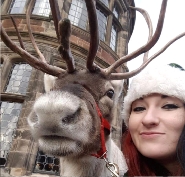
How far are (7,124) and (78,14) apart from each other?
5.12 meters

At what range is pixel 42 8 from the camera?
899cm

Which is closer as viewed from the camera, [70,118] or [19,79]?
[70,118]

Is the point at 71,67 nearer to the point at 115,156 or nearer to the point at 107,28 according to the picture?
the point at 115,156

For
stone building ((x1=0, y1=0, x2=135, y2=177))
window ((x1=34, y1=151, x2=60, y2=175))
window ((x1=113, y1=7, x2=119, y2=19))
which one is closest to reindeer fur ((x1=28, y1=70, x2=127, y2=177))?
stone building ((x1=0, y1=0, x2=135, y2=177))

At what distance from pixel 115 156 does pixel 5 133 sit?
14.8 ft

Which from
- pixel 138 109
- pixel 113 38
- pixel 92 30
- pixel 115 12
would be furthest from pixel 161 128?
pixel 115 12

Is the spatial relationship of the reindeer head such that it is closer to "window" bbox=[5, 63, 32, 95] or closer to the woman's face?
the woman's face

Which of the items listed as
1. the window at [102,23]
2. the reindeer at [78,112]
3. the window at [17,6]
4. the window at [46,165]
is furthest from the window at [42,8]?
the reindeer at [78,112]

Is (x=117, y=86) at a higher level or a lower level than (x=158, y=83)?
higher

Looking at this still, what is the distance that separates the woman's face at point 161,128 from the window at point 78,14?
25.2 ft

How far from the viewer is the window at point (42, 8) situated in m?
8.85

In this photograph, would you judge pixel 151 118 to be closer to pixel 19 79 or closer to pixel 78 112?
pixel 78 112

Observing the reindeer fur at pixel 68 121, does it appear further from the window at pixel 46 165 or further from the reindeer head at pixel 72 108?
the window at pixel 46 165

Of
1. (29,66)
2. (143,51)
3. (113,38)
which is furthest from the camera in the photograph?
(113,38)
